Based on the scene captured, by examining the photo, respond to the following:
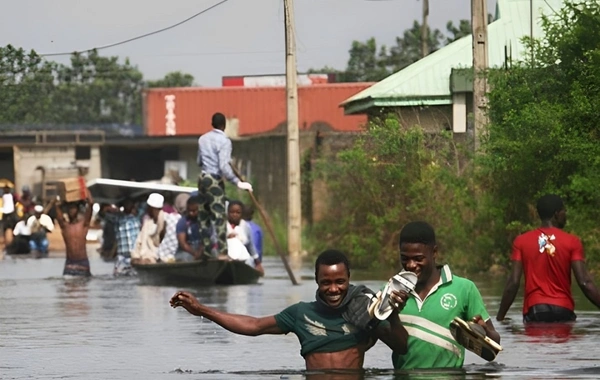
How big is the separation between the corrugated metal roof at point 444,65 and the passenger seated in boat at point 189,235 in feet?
32.0

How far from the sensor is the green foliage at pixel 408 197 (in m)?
23.9

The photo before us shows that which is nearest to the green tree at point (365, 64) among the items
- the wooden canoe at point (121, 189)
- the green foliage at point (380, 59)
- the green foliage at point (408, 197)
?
the green foliage at point (380, 59)

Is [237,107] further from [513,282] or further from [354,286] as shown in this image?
[354,286]

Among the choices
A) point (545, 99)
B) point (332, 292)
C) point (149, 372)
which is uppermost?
point (545, 99)

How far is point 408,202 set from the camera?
1045 inches

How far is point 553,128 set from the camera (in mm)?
20734

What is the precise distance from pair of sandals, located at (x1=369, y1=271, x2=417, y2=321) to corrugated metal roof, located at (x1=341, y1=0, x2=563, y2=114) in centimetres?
2542

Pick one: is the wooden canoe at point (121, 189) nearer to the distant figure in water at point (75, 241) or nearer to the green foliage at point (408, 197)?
the green foliage at point (408, 197)

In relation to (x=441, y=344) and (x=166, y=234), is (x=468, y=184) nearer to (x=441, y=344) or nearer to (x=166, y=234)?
(x=166, y=234)

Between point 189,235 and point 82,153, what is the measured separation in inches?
1517

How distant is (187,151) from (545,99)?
41.2m

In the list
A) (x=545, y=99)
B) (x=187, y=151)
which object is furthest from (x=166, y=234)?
(x=187, y=151)

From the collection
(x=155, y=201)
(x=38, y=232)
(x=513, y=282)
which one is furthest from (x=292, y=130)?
(x=513, y=282)

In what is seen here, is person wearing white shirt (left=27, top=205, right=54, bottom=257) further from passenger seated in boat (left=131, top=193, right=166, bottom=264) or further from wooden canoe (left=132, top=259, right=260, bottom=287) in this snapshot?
wooden canoe (left=132, top=259, right=260, bottom=287)
